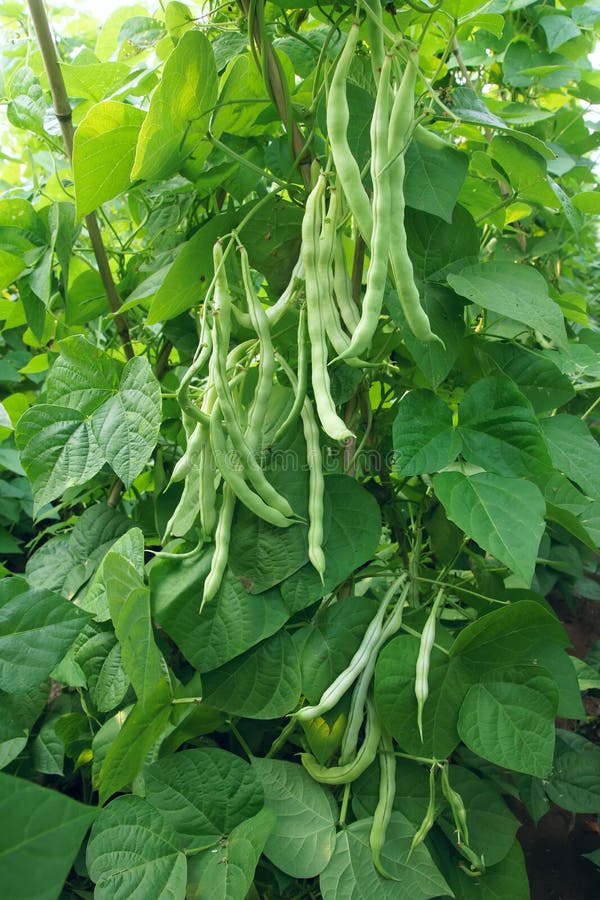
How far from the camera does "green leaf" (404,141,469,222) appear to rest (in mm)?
789

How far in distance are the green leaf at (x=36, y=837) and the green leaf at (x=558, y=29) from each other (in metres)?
1.69

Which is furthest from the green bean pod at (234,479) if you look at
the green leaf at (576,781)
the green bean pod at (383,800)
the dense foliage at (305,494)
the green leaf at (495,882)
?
the green leaf at (576,781)

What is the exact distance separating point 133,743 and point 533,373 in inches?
30.2

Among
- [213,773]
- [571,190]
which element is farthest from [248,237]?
[571,190]

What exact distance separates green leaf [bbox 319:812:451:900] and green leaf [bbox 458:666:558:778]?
16 centimetres

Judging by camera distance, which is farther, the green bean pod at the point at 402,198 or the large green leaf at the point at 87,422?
the large green leaf at the point at 87,422

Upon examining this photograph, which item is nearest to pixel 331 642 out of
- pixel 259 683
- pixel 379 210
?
pixel 259 683

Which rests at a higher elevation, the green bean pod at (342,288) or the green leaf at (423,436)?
the green bean pod at (342,288)

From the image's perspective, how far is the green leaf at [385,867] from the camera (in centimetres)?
78

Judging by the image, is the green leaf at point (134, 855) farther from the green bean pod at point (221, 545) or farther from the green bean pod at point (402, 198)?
the green bean pod at point (402, 198)

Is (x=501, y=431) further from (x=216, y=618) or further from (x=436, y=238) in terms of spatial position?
(x=216, y=618)

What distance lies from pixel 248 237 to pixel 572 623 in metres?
1.83

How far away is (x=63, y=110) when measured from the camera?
974 millimetres

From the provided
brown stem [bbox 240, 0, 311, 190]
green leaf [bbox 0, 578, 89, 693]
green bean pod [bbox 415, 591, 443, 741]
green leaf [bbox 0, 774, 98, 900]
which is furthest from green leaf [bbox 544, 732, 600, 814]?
brown stem [bbox 240, 0, 311, 190]
